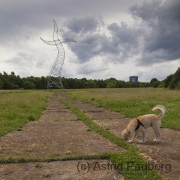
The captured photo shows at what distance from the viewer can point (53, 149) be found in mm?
6223

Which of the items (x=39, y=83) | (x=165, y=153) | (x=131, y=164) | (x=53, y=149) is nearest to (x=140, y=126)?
(x=165, y=153)

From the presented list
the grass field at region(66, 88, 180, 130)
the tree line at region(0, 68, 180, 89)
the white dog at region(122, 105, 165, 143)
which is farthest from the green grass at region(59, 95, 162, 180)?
the tree line at region(0, 68, 180, 89)

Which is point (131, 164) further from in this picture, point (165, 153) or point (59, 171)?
point (59, 171)

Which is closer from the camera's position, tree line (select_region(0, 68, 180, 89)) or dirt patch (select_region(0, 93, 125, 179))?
dirt patch (select_region(0, 93, 125, 179))

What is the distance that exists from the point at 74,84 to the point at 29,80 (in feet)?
85.1

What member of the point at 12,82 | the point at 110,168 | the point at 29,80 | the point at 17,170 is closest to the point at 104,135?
the point at 110,168

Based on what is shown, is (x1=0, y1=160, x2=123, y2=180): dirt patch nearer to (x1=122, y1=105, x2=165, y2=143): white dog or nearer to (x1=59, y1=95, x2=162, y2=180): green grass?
(x1=59, y1=95, x2=162, y2=180): green grass

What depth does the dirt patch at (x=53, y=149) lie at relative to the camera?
4.38 meters

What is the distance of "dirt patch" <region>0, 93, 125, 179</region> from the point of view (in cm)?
438

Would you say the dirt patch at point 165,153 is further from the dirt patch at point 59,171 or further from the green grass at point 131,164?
the dirt patch at point 59,171

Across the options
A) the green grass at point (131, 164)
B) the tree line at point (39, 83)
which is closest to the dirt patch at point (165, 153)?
the green grass at point (131, 164)

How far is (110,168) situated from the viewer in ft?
15.4

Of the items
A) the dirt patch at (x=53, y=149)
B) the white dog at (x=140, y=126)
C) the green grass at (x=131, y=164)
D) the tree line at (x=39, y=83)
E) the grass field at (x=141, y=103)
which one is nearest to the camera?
the green grass at (x=131, y=164)

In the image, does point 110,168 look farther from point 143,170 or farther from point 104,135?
point 104,135
